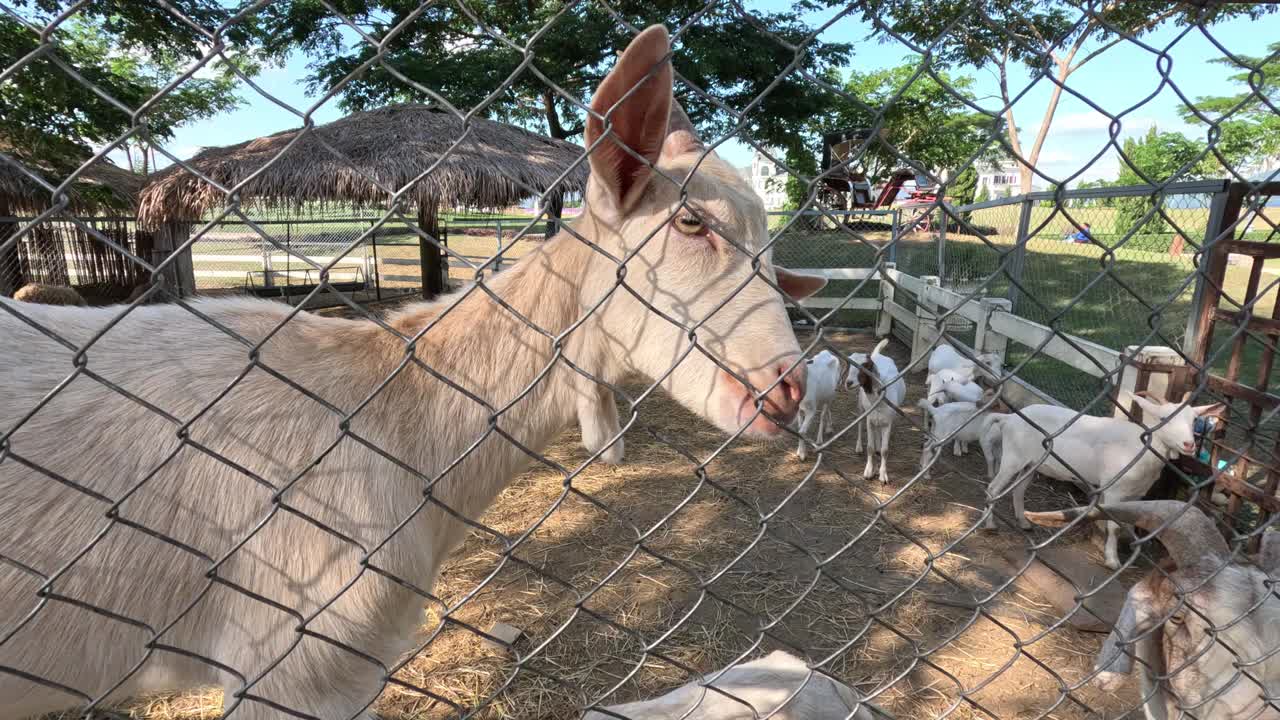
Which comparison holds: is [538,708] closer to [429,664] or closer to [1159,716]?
[429,664]

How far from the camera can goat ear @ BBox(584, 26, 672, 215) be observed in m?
1.21

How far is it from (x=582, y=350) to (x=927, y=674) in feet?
8.78

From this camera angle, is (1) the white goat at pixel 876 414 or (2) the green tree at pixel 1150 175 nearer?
(2) the green tree at pixel 1150 175

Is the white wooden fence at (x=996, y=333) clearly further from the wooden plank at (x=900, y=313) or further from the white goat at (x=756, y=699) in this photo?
the white goat at (x=756, y=699)

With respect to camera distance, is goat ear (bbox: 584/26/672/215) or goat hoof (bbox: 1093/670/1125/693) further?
goat hoof (bbox: 1093/670/1125/693)

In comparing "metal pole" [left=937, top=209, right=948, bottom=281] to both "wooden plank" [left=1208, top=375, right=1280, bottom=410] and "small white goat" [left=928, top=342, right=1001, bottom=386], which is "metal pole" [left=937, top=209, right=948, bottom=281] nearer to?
"small white goat" [left=928, top=342, right=1001, bottom=386]

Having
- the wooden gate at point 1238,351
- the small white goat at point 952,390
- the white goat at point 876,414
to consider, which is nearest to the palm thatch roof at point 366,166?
the white goat at point 876,414

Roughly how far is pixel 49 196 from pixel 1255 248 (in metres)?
11.9

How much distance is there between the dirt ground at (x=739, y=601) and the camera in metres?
3.12

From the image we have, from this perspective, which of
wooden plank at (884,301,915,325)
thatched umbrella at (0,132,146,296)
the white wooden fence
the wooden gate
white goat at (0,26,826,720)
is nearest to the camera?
white goat at (0,26,826,720)

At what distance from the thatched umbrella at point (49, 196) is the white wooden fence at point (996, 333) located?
10161 mm

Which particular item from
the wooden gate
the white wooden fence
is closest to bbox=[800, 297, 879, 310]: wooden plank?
the white wooden fence

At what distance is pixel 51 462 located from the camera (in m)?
1.44

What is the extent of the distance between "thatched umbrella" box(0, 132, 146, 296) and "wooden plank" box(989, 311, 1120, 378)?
10551 millimetres
